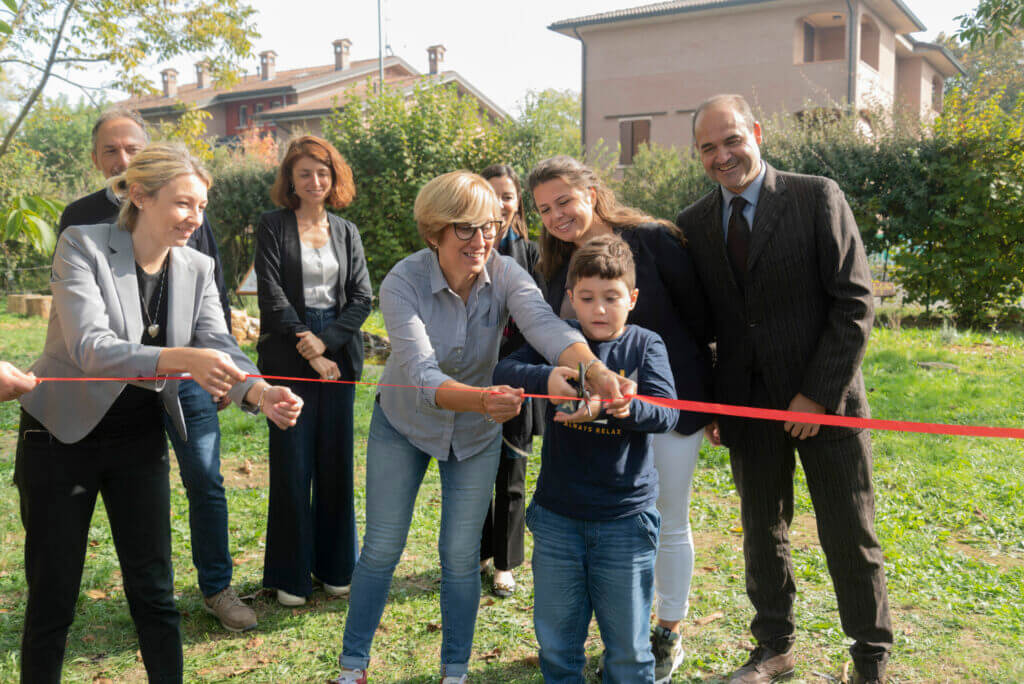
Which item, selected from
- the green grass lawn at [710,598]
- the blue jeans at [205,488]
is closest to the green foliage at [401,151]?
the green grass lawn at [710,598]

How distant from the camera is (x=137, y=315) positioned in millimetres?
2797

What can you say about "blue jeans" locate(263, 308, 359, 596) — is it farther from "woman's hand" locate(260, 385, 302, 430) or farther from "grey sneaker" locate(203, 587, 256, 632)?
"woman's hand" locate(260, 385, 302, 430)

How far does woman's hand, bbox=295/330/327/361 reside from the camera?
412 centimetres

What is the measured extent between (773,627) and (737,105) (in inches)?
85.3

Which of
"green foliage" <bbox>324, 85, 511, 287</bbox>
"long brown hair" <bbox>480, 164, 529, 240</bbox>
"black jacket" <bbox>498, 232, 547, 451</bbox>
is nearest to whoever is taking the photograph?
"black jacket" <bbox>498, 232, 547, 451</bbox>

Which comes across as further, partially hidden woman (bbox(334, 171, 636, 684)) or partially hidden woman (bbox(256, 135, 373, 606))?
partially hidden woman (bbox(256, 135, 373, 606))

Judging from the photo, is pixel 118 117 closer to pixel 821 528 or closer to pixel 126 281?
pixel 126 281

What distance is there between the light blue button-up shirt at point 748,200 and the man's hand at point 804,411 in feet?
2.32

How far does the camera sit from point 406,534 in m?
3.18

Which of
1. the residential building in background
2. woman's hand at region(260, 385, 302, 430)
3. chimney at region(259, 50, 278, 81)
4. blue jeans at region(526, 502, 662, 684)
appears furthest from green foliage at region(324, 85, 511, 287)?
chimney at region(259, 50, 278, 81)

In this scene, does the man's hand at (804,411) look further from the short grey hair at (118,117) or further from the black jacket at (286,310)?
the short grey hair at (118,117)

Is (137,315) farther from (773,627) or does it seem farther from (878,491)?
(878,491)

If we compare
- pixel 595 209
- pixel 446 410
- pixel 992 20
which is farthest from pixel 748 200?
pixel 992 20

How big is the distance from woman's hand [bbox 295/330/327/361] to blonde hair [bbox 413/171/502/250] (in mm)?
1303
